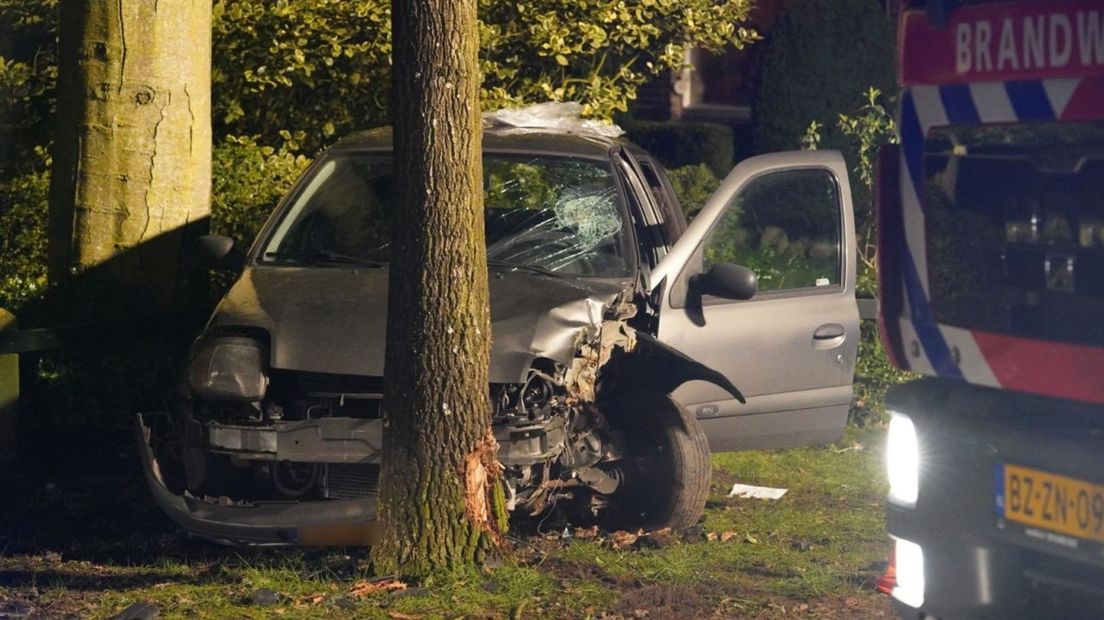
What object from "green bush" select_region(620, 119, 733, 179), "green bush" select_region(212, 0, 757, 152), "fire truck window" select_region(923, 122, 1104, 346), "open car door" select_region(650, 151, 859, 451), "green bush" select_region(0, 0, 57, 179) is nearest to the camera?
"fire truck window" select_region(923, 122, 1104, 346)

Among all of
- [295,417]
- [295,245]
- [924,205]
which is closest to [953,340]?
[924,205]

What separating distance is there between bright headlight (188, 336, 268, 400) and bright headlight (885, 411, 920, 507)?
281cm

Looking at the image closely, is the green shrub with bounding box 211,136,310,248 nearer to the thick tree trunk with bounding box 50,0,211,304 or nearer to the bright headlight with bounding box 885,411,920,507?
the thick tree trunk with bounding box 50,0,211,304

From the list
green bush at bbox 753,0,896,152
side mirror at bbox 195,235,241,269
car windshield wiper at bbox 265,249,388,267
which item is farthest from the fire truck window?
green bush at bbox 753,0,896,152

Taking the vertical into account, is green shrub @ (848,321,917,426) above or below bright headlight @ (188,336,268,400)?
below

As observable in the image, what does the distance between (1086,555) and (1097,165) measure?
1.04 m

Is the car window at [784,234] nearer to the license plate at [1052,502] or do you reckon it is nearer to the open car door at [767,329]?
the open car door at [767,329]

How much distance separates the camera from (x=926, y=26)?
4.36 meters

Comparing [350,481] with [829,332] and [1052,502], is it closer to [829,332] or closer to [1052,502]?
[829,332]

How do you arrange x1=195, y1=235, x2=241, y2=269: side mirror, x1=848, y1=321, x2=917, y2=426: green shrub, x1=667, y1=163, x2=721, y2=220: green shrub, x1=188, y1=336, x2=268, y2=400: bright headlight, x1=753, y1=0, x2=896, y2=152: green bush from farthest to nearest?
x1=753, y1=0, x2=896, y2=152: green bush < x1=667, y1=163, x2=721, y2=220: green shrub < x1=848, y1=321, x2=917, y2=426: green shrub < x1=195, y1=235, x2=241, y2=269: side mirror < x1=188, y1=336, x2=268, y2=400: bright headlight

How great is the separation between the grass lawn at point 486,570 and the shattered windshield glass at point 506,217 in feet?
4.07

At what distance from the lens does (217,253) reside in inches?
294

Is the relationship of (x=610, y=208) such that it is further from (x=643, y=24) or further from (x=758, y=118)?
(x=758, y=118)

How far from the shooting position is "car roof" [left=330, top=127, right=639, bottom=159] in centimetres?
762
